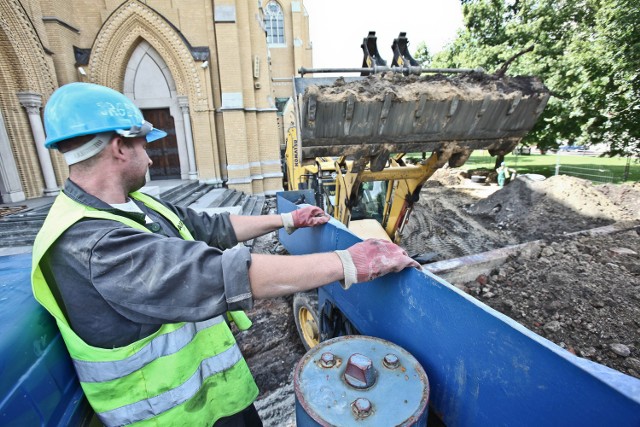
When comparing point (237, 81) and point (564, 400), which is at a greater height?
point (237, 81)

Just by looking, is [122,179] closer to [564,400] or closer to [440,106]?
[564,400]

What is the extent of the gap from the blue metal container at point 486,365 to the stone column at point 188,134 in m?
10.5

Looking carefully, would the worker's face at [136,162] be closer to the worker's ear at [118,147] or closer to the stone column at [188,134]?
the worker's ear at [118,147]

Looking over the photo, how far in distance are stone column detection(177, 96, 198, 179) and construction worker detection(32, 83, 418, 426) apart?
1008 cm

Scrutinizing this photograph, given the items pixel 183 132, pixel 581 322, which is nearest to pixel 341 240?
pixel 581 322

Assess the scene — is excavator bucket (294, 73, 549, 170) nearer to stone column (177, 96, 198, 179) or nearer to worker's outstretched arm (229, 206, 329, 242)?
worker's outstretched arm (229, 206, 329, 242)

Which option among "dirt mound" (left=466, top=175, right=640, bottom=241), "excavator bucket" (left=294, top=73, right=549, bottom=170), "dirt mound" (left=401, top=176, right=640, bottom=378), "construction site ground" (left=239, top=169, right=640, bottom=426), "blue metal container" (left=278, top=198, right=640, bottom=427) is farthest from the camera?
"dirt mound" (left=466, top=175, right=640, bottom=241)

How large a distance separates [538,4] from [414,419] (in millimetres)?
17400

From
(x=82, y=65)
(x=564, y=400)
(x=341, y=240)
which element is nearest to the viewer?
(x=564, y=400)

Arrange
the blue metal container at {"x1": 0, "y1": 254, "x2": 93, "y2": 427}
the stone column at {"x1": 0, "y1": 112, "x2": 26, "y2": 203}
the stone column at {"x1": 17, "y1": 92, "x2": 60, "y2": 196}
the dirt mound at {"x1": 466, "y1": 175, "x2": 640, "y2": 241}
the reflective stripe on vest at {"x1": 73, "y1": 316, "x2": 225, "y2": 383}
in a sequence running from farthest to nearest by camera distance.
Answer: the dirt mound at {"x1": 466, "y1": 175, "x2": 640, "y2": 241}
the stone column at {"x1": 17, "y1": 92, "x2": 60, "y2": 196}
the stone column at {"x1": 0, "y1": 112, "x2": 26, "y2": 203}
the reflective stripe on vest at {"x1": 73, "y1": 316, "x2": 225, "y2": 383}
the blue metal container at {"x1": 0, "y1": 254, "x2": 93, "y2": 427}

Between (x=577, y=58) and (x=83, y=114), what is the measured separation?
14.0 m

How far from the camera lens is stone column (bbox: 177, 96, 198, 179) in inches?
409

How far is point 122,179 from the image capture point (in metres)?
1.44

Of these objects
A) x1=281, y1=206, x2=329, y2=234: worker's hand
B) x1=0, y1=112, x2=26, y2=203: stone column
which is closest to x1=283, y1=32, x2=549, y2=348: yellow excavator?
x1=281, y1=206, x2=329, y2=234: worker's hand
